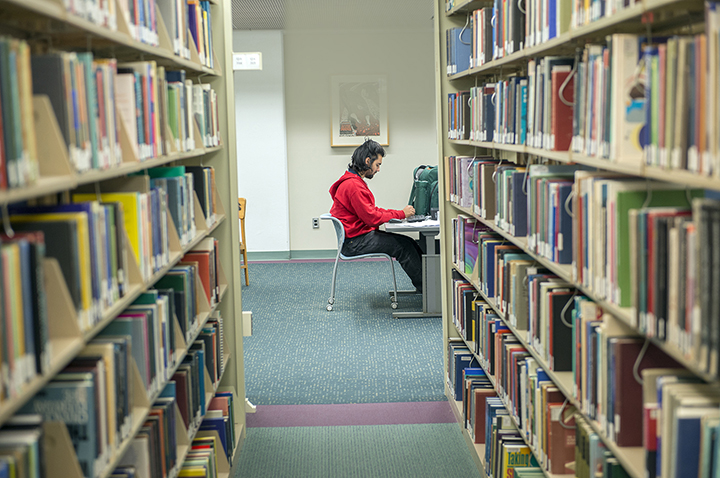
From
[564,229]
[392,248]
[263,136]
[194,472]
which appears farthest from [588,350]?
[263,136]

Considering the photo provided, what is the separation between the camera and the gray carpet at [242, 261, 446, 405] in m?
3.81

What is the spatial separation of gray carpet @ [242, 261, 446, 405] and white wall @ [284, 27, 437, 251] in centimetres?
136

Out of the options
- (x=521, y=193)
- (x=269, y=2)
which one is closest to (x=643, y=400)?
(x=521, y=193)

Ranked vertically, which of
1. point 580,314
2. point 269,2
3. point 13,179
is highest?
point 269,2

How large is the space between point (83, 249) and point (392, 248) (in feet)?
13.3

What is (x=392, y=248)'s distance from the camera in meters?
5.36

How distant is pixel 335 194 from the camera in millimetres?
5406

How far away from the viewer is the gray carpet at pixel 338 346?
3811 mm

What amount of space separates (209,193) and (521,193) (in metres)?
1.27

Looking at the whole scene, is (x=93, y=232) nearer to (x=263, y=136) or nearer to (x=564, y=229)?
(x=564, y=229)

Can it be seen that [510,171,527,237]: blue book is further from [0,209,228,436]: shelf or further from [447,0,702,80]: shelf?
[0,209,228,436]: shelf

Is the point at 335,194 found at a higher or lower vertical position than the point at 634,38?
lower

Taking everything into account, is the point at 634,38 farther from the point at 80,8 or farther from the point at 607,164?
the point at 80,8

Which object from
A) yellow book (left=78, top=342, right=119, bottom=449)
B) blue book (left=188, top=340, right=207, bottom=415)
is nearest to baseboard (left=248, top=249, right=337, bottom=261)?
blue book (left=188, top=340, right=207, bottom=415)
